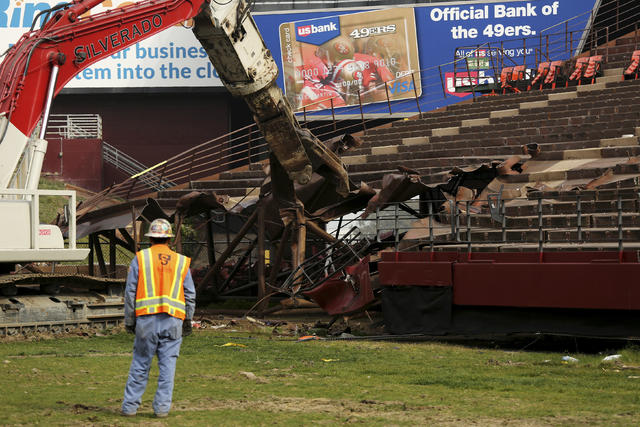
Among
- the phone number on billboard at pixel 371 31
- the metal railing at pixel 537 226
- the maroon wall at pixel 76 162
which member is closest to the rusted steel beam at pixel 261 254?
the metal railing at pixel 537 226

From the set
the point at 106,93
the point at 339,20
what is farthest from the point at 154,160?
the point at 339,20

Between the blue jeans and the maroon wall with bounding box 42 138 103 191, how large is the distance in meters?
38.9

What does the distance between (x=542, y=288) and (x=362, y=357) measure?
2899mm

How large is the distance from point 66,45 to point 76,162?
32039 mm

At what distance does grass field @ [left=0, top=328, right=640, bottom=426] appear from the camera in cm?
930

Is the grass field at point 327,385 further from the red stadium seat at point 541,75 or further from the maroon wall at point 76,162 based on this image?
the maroon wall at point 76,162

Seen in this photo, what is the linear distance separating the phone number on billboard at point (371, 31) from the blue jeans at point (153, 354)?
4276 cm

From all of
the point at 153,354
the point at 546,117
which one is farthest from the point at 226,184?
the point at 153,354

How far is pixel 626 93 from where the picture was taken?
88.7 ft

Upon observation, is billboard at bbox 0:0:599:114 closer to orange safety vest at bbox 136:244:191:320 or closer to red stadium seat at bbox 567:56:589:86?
red stadium seat at bbox 567:56:589:86

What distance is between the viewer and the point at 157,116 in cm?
5356

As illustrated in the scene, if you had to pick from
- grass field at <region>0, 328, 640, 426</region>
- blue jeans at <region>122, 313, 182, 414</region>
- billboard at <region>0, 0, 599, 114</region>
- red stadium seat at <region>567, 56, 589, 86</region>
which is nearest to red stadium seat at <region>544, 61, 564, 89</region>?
red stadium seat at <region>567, 56, 589, 86</region>

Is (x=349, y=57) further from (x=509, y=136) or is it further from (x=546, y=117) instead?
(x=509, y=136)

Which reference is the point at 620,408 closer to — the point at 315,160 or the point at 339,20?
the point at 315,160
